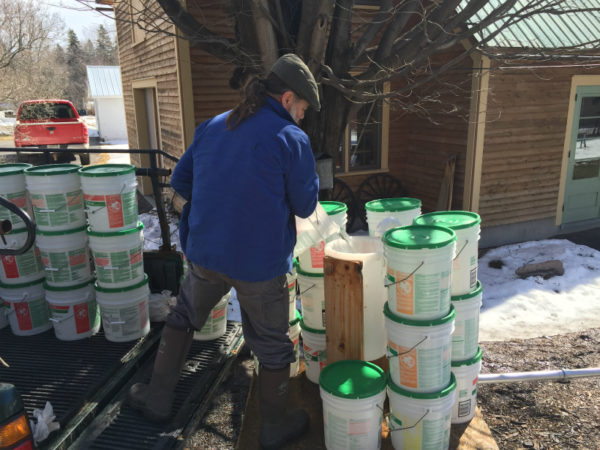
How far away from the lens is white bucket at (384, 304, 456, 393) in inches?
106

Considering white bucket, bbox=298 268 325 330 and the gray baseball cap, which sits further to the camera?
white bucket, bbox=298 268 325 330

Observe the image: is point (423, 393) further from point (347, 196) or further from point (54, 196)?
point (347, 196)

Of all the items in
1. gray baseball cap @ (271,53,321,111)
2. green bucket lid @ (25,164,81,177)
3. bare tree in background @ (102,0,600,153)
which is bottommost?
green bucket lid @ (25,164,81,177)

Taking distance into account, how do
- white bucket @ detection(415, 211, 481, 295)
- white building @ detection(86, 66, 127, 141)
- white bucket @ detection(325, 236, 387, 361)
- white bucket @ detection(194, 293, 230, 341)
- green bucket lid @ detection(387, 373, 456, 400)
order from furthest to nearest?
white building @ detection(86, 66, 127, 141) → white bucket @ detection(194, 293, 230, 341) → white bucket @ detection(325, 236, 387, 361) → white bucket @ detection(415, 211, 481, 295) → green bucket lid @ detection(387, 373, 456, 400)

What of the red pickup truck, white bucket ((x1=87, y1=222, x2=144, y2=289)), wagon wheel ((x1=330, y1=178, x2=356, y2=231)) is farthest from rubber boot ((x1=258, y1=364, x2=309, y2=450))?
the red pickup truck

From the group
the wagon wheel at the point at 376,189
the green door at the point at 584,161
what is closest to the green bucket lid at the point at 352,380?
the wagon wheel at the point at 376,189

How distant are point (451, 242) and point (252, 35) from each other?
10.5 ft

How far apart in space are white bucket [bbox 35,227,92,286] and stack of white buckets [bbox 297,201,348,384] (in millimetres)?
1756

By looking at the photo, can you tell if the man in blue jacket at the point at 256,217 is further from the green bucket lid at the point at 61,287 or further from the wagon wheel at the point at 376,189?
the wagon wheel at the point at 376,189

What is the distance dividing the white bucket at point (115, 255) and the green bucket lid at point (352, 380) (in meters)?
1.79

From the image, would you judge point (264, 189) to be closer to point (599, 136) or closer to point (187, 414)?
point (187, 414)

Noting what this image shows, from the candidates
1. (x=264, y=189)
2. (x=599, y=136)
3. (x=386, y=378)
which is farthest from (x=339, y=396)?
(x=599, y=136)

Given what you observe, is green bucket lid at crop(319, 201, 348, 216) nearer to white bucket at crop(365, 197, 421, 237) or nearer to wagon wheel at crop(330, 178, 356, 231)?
white bucket at crop(365, 197, 421, 237)

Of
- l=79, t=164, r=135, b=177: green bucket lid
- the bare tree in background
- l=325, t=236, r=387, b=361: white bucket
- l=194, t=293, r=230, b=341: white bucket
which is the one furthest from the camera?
the bare tree in background
